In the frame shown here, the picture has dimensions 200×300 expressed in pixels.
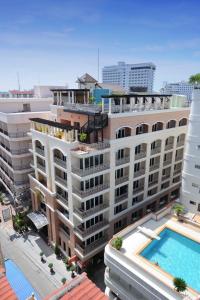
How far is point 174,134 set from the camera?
41500 mm

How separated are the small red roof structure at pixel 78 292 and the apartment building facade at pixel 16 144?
32297 millimetres

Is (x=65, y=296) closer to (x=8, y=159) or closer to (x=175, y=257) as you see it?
(x=175, y=257)

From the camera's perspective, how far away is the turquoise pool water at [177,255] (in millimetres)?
24469

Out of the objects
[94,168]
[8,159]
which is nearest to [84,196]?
[94,168]

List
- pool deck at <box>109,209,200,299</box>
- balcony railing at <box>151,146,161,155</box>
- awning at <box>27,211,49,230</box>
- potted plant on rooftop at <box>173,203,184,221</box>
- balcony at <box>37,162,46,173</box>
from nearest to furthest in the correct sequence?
pool deck at <box>109,209,200,299</box> < potted plant on rooftop at <box>173,203,184,221</box> < balcony at <box>37,162,46,173</box> < balcony railing at <box>151,146,161,155</box> < awning at <box>27,211,49,230</box>

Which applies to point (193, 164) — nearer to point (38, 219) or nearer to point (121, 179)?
point (121, 179)

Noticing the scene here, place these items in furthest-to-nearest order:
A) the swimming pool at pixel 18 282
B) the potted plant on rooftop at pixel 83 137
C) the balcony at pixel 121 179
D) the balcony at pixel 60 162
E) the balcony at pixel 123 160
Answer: the balcony at pixel 121 179 → the balcony at pixel 123 160 → the balcony at pixel 60 162 → the potted plant on rooftop at pixel 83 137 → the swimming pool at pixel 18 282

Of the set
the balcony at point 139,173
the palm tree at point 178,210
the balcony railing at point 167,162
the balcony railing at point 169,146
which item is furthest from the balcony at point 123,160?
the balcony railing at point 167,162

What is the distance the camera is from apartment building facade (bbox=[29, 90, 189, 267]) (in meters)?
30.3

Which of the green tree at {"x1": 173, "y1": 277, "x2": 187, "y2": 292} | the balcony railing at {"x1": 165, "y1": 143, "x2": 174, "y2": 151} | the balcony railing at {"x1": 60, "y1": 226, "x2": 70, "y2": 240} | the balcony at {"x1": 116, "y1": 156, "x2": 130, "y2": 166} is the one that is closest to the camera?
the green tree at {"x1": 173, "y1": 277, "x2": 187, "y2": 292}

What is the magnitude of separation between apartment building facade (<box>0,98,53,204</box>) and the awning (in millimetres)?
6397

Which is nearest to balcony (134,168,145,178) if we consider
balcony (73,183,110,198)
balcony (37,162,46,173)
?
balcony (73,183,110,198)

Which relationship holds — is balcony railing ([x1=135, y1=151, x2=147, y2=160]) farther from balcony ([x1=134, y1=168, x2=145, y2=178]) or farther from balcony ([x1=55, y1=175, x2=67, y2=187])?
balcony ([x1=55, y1=175, x2=67, y2=187])

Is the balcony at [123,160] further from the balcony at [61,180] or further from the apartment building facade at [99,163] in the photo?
the balcony at [61,180]
